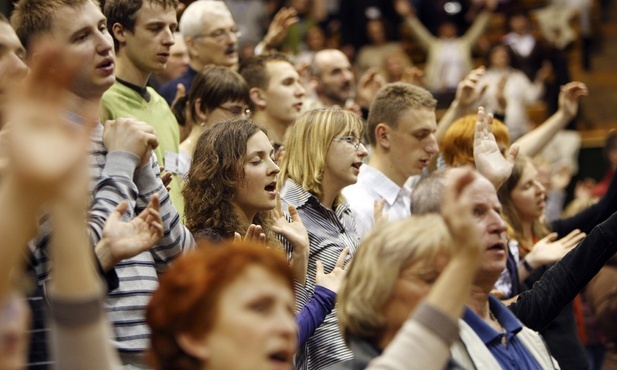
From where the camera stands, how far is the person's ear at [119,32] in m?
3.64

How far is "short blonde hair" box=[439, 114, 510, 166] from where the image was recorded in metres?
3.99

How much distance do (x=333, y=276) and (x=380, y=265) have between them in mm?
997

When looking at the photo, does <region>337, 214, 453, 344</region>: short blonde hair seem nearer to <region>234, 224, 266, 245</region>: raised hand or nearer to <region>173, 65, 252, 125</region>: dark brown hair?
<region>234, 224, 266, 245</region>: raised hand

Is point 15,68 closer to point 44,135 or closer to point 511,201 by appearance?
point 44,135

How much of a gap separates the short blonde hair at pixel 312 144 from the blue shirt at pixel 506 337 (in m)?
1.17

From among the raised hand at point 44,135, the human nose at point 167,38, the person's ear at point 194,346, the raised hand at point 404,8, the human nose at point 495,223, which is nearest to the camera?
the raised hand at point 44,135

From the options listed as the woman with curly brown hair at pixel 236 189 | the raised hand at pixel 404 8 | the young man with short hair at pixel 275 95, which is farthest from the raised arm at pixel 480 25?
the woman with curly brown hair at pixel 236 189

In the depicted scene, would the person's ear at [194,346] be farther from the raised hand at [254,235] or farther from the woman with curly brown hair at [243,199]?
the woman with curly brown hair at [243,199]

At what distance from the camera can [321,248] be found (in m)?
3.17

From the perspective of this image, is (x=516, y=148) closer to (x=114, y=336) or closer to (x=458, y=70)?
(x=114, y=336)

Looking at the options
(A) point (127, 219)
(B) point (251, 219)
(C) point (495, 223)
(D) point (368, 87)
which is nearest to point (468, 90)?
(D) point (368, 87)

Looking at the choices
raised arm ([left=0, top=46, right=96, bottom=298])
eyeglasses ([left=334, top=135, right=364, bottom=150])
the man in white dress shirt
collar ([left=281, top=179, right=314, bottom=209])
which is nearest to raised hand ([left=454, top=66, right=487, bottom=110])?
the man in white dress shirt

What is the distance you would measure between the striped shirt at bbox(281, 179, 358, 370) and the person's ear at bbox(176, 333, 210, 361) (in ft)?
4.39

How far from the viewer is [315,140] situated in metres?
3.52
